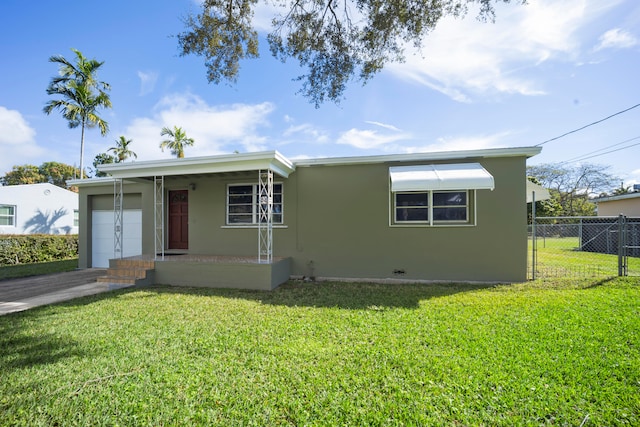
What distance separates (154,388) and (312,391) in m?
1.84

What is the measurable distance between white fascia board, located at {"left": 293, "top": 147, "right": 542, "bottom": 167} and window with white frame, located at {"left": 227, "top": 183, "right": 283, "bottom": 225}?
5.34ft

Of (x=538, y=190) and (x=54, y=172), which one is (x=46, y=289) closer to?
(x=538, y=190)

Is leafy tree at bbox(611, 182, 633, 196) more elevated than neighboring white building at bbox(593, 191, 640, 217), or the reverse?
leafy tree at bbox(611, 182, 633, 196)

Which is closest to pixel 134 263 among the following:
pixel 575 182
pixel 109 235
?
pixel 109 235

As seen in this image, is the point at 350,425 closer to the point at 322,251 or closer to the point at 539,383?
the point at 539,383

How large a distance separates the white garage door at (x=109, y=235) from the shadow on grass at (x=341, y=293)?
461 cm

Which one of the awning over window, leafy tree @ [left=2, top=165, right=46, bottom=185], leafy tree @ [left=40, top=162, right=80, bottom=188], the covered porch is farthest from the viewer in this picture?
leafy tree @ [left=40, top=162, right=80, bottom=188]

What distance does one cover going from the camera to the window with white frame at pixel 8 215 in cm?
1827

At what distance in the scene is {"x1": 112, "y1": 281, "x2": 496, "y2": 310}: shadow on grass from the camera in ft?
22.4

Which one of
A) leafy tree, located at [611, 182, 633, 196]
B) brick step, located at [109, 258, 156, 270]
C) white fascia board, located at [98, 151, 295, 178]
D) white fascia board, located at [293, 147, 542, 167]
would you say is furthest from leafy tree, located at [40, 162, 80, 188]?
leafy tree, located at [611, 182, 633, 196]

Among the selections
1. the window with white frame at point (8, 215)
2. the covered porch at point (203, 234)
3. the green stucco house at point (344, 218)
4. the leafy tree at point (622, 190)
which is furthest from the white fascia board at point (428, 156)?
the leafy tree at point (622, 190)

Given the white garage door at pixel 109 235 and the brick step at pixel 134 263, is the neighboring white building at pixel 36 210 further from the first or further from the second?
the brick step at pixel 134 263

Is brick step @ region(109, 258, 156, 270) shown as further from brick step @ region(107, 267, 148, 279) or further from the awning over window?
the awning over window

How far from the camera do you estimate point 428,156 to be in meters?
9.27
